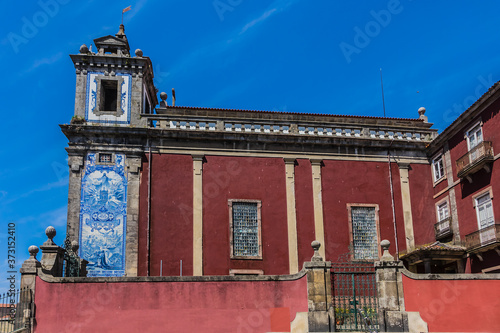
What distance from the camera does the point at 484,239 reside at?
66.2 ft

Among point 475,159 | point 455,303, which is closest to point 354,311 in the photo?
point 455,303

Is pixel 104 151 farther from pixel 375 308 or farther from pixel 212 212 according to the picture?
pixel 375 308

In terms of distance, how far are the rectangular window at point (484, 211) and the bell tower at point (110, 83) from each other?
42.1 ft

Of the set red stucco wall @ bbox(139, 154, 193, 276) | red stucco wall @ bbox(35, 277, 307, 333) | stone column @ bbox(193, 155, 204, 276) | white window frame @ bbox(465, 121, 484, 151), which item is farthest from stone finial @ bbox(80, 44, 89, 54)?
white window frame @ bbox(465, 121, 484, 151)

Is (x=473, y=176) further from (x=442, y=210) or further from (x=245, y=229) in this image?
(x=245, y=229)

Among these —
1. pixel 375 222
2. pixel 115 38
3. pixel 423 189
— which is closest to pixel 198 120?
pixel 115 38

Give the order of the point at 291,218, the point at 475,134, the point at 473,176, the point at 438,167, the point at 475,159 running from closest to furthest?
the point at 475,159, the point at 473,176, the point at 475,134, the point at 291,218, the point at 438,167

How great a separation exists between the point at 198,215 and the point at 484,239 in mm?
10171

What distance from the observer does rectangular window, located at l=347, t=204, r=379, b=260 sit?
22.9 metres

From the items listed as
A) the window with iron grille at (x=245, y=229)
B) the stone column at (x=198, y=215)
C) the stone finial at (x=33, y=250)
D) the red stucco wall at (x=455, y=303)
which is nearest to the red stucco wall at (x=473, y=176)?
the red stucco wall at (x=455, y=303)

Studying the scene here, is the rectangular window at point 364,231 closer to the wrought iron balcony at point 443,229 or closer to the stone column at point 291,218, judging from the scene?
the stone column at point 291,218

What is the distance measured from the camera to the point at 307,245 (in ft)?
74.1

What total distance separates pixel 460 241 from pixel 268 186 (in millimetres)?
7450

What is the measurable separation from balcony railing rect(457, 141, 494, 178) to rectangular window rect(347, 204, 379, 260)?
12.0 feet
